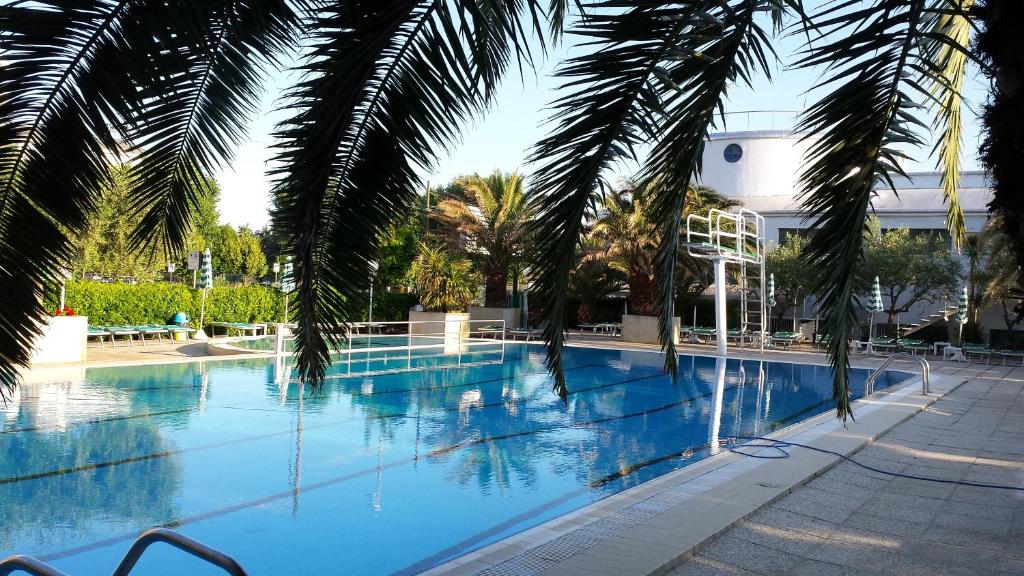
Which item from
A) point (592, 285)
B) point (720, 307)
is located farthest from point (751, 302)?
point (720, 307)

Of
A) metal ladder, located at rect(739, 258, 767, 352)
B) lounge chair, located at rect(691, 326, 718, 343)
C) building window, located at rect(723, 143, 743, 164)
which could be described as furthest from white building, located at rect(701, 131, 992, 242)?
lounge chair, located at rect(691, 326, 718, 343)

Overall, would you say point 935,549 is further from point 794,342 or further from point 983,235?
point 794,342

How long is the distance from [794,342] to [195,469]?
862 inches

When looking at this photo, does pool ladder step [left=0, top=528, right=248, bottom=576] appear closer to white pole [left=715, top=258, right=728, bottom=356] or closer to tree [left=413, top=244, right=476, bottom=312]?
white pole [left=715, top=258, right=728, bottom=356]

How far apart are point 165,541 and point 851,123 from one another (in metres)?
Answer: 3.03

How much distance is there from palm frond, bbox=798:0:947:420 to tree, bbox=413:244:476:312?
74.5 ft

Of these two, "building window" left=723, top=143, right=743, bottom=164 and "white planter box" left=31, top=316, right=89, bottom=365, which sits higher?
"building window" left=723, top=143, right=743, bottom=164

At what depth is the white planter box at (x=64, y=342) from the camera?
13898 millimetres

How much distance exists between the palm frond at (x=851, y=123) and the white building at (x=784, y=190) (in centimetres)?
2699

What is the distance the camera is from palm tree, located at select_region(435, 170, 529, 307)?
A: 27.3 m

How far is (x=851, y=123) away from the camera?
326cm

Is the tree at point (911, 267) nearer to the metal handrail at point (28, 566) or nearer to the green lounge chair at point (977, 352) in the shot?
the green lounge chair at point (977, 352)

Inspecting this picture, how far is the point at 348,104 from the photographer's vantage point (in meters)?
3.16

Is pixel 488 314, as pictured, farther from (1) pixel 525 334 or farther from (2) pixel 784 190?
(2) pixel 784 190
